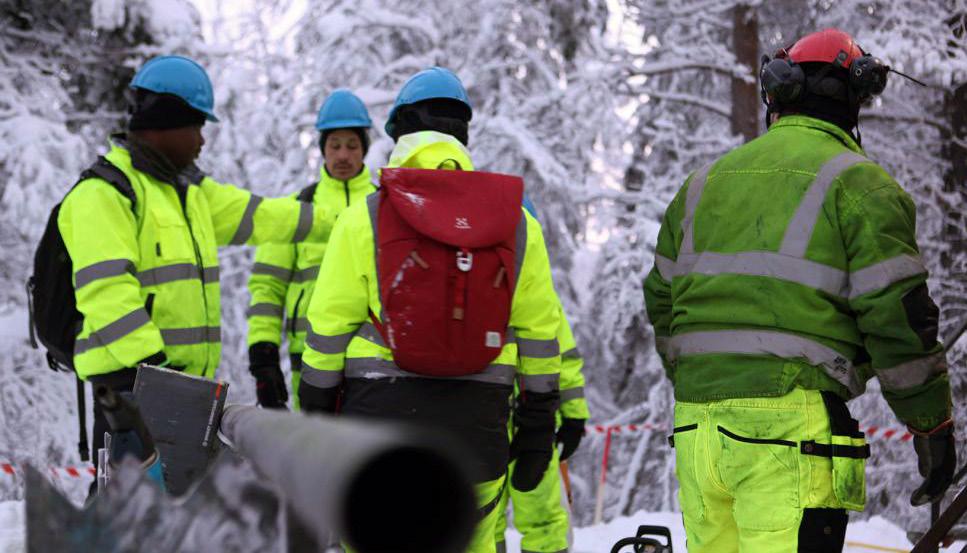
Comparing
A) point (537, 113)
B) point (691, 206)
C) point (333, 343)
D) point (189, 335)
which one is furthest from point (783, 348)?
point (537, 113)

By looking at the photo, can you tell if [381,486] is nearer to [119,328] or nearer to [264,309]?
[119,328]

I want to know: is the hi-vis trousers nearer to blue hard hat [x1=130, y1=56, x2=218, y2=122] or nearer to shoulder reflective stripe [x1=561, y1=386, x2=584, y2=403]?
shoulder reflective stripe [x1=561, y1=386, x2=584, y2=403]

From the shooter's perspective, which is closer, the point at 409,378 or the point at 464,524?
the point at 464,524

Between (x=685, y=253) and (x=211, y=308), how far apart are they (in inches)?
82.2

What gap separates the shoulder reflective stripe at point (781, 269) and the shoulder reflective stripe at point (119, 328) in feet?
6.73

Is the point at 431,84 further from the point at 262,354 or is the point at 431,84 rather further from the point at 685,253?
the point at 262,354

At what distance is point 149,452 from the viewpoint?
2123 mm

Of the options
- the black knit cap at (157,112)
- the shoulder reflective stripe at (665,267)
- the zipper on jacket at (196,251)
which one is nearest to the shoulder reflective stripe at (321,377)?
the zipper on jacket at (196,251)

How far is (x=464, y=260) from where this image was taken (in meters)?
3.29

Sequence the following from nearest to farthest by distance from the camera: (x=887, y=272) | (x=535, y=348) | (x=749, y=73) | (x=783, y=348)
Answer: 1. (x=887, y=272)
2. (x=783, y=348)
3. (x=535, y=348)
4. (x=749, y=73)

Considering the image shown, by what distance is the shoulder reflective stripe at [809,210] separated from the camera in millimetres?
3191

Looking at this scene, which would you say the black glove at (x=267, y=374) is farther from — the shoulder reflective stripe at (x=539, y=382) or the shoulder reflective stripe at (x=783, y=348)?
the shoulder reflective stripe at (x=783, y=348)

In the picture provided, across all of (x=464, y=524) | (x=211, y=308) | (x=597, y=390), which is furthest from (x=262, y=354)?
(x=597, y=390)

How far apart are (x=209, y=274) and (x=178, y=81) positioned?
81 cm
